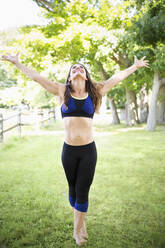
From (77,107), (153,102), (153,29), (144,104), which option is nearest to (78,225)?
(77,107)

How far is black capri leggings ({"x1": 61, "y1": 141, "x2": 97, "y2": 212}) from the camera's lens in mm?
2221

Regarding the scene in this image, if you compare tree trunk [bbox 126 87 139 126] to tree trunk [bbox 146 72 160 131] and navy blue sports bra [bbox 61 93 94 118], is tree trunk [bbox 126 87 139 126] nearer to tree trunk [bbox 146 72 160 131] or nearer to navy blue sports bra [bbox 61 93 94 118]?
tree trunk [bbox 146 72 160 131]

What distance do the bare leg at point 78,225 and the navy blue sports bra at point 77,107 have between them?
111 centimetres

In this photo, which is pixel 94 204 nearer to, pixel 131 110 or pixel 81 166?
pixel 81 166

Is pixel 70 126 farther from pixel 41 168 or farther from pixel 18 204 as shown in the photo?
pixel 41 168

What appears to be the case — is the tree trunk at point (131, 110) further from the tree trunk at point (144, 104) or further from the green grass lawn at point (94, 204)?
the green grass lawn at point (94, 204)

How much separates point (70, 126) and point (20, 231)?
4.98 feet

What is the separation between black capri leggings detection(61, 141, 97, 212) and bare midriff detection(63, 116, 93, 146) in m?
0.07

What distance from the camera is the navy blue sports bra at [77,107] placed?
2.21 m

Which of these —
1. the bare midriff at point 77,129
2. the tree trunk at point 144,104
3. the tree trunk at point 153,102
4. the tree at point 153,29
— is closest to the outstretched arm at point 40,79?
the bare midriff at point 77,129

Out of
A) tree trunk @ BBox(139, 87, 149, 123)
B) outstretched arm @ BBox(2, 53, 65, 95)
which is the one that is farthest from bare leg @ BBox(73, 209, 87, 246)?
tree trunk @ BBox(139, 87, 149, 123)

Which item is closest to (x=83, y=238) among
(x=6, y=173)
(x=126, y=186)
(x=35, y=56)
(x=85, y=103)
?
(x=85, y=103)

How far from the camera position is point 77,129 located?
7.34 feet

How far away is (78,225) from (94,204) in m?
0.98
